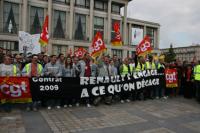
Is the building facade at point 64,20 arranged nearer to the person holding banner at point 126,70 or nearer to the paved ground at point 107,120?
the person holding banner at point 126,70

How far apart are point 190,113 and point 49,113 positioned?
5143 millimetres

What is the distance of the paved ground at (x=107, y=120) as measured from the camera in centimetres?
634

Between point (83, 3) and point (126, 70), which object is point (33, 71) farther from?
point (83, 3)

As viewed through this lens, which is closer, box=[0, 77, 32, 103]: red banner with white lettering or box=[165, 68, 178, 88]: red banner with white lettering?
box=[0, 77, 32, 103]: red banner with white lettering

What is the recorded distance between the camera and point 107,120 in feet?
23.8

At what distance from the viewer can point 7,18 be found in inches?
1660

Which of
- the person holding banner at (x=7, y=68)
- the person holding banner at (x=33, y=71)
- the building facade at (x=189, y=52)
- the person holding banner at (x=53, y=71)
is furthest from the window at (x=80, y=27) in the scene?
the building facade at (x=189, y=52)

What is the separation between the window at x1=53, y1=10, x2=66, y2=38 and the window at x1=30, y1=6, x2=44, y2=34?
282cm

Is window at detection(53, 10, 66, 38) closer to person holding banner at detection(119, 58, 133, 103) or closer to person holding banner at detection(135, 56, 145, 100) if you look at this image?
person holding banner at detection(135, 56, 145, 100)

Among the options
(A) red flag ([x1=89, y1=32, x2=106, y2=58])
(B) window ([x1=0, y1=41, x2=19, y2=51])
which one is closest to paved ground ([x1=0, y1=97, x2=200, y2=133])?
(A) red flag ([x1=89, y1=32, x2=106, y2=58])

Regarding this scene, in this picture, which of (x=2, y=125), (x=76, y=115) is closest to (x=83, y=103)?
(x=76, y=115)

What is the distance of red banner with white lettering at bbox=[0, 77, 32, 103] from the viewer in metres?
8.07

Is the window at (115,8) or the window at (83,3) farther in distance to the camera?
the window at (115,8)

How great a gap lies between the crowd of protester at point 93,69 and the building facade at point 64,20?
34544mm
